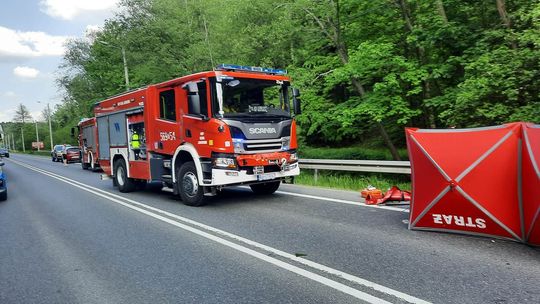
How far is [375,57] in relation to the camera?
41.7 ft

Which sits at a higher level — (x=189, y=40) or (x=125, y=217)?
(x=189, y=40)

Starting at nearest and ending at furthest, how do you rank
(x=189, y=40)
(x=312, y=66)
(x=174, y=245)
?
(x=174, y=245), (x=312, y=66), (x=189, y=40)

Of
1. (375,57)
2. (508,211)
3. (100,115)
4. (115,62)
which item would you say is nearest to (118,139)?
(100,115)

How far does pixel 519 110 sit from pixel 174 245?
27.2 feet

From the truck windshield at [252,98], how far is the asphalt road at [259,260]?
2.09 meters

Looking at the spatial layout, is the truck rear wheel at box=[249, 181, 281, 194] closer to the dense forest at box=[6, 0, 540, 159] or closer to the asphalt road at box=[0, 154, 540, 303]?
the asphalt road at box=[0, 154, 540, 303]

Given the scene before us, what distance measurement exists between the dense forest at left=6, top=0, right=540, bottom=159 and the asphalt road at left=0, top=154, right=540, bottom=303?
477 centimetres

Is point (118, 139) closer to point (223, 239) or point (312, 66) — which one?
point (223, 239)

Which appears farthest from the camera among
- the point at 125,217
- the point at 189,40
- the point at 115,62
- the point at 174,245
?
the point at 115,62

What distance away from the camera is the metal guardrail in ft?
32.7

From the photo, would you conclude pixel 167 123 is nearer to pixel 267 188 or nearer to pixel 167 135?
pixel 167 135

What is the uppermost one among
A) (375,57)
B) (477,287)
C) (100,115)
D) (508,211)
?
(375,57)

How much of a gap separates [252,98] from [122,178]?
5.54 meters

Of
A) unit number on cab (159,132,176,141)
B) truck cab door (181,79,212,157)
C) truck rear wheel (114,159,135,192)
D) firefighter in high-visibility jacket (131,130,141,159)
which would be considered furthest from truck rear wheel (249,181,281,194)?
truck rear wheel (114,159,135,192)
